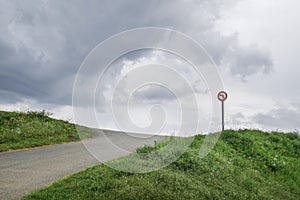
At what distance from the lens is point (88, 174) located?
7188mm

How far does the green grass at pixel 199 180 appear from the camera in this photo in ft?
20.0

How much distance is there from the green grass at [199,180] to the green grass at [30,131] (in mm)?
7115

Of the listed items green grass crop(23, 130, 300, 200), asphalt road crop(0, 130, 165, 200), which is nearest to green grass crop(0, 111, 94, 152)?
asphalt road crop(0, 130, 165, 200)

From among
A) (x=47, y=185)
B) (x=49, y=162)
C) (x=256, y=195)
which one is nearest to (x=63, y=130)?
(x=49, y=162)

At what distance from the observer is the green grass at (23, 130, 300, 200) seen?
6082 millimetres

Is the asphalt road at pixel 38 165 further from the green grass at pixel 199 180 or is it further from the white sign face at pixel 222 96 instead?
the white sign face at pixel 222 96

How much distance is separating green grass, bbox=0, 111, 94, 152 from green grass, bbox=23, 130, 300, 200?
7.11 metres

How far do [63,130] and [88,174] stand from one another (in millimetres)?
11365

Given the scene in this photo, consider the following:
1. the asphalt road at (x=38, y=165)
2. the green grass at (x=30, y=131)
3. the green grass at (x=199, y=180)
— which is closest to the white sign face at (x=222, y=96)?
the green grass at (x=199, y=180)

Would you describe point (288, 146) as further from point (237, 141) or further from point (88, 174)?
point (88, 174)

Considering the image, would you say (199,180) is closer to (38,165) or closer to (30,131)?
(38,165)

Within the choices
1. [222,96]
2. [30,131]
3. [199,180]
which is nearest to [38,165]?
[199,180]

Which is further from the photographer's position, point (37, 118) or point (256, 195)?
point (37, 118)

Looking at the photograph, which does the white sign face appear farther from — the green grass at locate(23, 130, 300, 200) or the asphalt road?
the asphalt road
